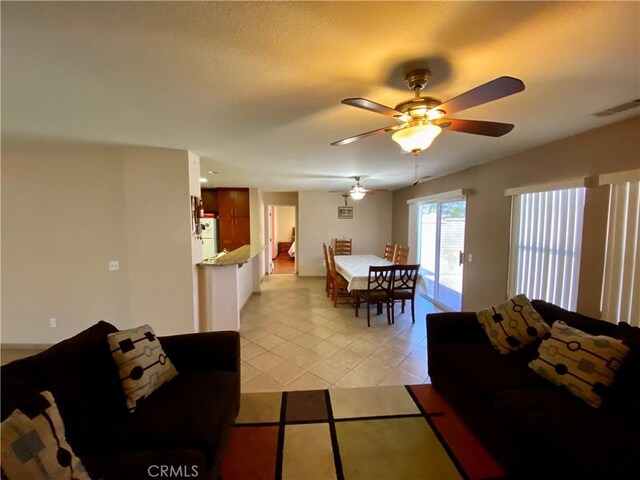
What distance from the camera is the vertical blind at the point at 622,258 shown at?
206cm

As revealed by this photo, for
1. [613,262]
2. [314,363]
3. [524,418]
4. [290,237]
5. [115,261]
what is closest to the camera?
[524,418]

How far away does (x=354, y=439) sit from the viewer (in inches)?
76.4

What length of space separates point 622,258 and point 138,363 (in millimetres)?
3487

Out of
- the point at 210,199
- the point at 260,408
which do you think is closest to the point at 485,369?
the point at 260,408

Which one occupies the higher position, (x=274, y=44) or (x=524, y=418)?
(x=274, y=44)

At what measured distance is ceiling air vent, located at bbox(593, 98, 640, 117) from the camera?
1799mm

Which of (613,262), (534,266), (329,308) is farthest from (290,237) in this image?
(613,262)

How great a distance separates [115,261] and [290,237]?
9.06 metres

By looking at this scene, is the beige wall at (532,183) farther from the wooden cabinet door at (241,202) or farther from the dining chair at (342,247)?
the wooden cabinet door at (241,202)

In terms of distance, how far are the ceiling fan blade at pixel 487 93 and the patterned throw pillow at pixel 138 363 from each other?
7.16 ft

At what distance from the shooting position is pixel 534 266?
302cm

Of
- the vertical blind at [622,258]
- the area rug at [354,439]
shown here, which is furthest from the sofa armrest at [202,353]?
the vertical blind at [622,258]

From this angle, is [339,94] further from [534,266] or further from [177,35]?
[534,266]

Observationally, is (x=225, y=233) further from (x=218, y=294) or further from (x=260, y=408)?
(x=260, y=408)
